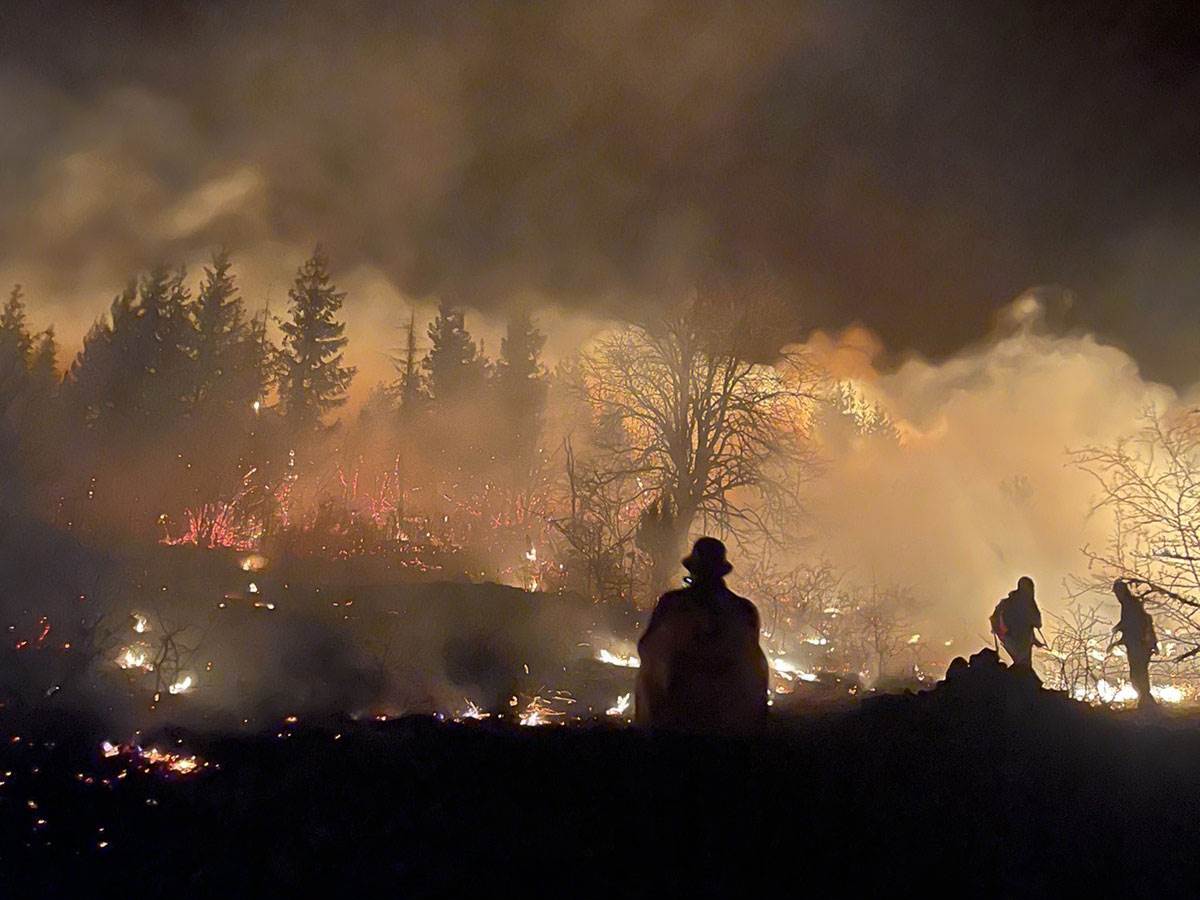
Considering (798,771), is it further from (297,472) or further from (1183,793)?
(297,472)

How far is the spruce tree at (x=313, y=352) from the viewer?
46.2m

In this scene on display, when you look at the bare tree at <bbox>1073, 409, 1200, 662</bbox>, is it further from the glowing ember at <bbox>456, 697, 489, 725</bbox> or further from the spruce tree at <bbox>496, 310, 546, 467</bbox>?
the spruce tree at <bbox>496, 310, 546, 467</bbox>

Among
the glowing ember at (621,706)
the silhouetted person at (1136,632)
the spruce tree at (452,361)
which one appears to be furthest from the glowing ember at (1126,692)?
the spruce tree at (452,361)

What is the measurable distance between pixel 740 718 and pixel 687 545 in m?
18.6

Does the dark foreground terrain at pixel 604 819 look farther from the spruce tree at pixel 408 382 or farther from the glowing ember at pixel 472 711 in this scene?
the spruce tree at pixel 408 382

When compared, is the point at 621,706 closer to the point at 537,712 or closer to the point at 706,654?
the point at 537,712

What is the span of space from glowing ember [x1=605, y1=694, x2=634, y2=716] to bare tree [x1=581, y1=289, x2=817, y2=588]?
6891 mm

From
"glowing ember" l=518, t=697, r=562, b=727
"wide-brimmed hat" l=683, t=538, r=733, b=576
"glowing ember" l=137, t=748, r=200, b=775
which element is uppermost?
"wide-brimmed hat" l=683, t=538, r=733, b=576

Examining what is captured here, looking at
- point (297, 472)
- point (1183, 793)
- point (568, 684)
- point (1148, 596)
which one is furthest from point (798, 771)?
point (297, 472)

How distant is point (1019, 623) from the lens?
52.3 ft

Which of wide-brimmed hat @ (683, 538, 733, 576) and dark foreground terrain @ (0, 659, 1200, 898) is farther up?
wide-brimmed hat @ (683, 538, 733, 576)

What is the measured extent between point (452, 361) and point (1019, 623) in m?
41.4

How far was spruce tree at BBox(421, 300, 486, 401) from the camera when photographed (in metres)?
51.7

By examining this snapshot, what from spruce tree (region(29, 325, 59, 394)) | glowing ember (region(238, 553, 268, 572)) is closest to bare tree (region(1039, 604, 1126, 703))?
glowing ember (region(238, 553, 268, 572))
